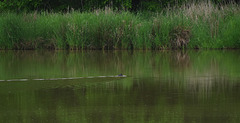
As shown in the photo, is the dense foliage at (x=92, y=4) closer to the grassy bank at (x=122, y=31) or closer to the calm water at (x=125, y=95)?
the grassy bank at (x=122, y=31)

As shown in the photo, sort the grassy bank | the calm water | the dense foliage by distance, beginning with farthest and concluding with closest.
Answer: the dense foliage → the grassy bank → the calm water

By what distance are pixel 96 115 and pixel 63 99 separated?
1.35m

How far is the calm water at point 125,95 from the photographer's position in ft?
20.3

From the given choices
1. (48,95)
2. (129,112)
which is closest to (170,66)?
(48,95)

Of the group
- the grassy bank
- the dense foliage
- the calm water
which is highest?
the dense foliage

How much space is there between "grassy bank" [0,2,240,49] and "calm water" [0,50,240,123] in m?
8.02

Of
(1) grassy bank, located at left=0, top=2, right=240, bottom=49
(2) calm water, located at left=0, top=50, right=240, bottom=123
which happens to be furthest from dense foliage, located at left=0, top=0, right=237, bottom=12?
(2) calm water, located at left=0, top=50, right=240, bottom=123

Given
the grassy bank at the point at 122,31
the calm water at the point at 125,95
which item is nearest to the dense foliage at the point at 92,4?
the grassy bank at the point at 122,31

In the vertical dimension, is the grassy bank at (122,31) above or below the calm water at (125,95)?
above

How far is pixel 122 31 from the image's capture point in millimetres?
20766

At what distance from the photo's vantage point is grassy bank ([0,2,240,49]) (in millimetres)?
20531

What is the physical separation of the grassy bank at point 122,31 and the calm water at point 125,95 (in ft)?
26.3

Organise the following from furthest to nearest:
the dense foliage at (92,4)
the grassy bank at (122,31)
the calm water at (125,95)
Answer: the dense foliage at (92,4) → the grassy bank at (122,31) → the calm water at (125,95)

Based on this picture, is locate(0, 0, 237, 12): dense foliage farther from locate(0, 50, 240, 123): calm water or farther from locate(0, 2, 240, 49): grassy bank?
locate(0, 50, 240, 123): calm water
